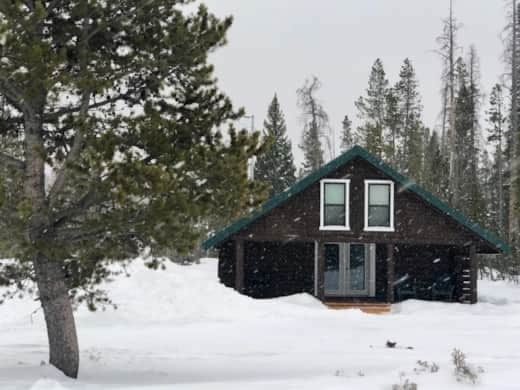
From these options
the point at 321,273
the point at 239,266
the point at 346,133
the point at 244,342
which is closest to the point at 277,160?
the point at 346,133

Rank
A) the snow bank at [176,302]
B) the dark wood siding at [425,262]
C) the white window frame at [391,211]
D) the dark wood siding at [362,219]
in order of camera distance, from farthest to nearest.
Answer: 1. the dark wood siding at [425,262]
2. the white window frame at [391,211]
3. the dark wood siding at [362,219]
4. the snow bank at [176,302]

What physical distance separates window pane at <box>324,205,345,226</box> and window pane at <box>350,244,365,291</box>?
7.11 feet

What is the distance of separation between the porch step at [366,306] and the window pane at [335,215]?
267 cm

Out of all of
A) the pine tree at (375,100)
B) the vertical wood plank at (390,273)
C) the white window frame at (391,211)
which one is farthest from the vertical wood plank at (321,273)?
the pine tree at (375,100)

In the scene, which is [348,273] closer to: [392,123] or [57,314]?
[57,314]

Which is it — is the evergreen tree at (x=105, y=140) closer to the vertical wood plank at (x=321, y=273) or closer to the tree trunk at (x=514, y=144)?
the vertical wood plank at (x=321, y=273)

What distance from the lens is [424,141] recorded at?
69250 mm

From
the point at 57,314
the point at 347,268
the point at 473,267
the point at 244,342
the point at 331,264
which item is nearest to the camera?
the point at 57,314

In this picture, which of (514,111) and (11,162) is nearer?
(11,162)

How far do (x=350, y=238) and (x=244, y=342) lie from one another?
9741 mm

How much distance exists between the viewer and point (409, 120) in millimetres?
61594

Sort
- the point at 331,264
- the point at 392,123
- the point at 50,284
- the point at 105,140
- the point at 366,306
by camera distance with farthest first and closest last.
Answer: the point at 392,123 → the point at 331,264 → the point at 366,306 → the point at 50,284 → the point at 105,140

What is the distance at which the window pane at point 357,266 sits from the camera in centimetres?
2660

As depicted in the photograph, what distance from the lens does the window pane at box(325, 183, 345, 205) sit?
2484cm
